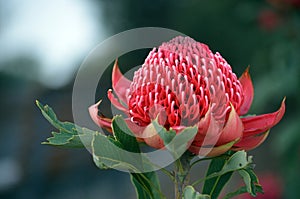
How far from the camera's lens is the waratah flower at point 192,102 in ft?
2.73

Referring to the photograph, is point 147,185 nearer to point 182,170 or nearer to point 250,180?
point 182,170

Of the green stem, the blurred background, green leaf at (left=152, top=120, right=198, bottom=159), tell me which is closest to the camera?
green leaf at (left=152, top=120, right=198, bottom=159)

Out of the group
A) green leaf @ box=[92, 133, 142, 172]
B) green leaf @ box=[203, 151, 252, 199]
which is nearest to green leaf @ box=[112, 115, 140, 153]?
green leaf @ box=[92, 133, 142, 172]

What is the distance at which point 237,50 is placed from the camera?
8711mm

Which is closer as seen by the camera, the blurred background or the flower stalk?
the flower stalk

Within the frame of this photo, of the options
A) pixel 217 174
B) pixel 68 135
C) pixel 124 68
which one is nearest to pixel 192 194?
pixel 217 174

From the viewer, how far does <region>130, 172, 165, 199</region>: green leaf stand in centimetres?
91

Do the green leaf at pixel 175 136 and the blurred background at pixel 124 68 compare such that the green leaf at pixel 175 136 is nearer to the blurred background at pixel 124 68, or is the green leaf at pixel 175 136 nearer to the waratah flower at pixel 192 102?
the waratah flower at pixel 192 102

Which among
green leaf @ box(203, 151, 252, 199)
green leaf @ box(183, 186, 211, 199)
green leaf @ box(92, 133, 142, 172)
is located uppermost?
green leaf @ box(92, 133, 142, 172)

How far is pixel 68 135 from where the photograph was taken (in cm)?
87

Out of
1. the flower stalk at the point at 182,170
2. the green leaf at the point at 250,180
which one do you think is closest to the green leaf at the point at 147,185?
the flower stalk at the point at 182,170

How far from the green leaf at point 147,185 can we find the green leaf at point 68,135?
0.10 metres

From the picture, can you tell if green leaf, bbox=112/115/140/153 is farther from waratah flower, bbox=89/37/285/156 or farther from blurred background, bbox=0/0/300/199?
blurred background, bbox=0/0/300/199

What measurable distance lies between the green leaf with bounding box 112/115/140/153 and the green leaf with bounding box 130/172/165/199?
0.07m
